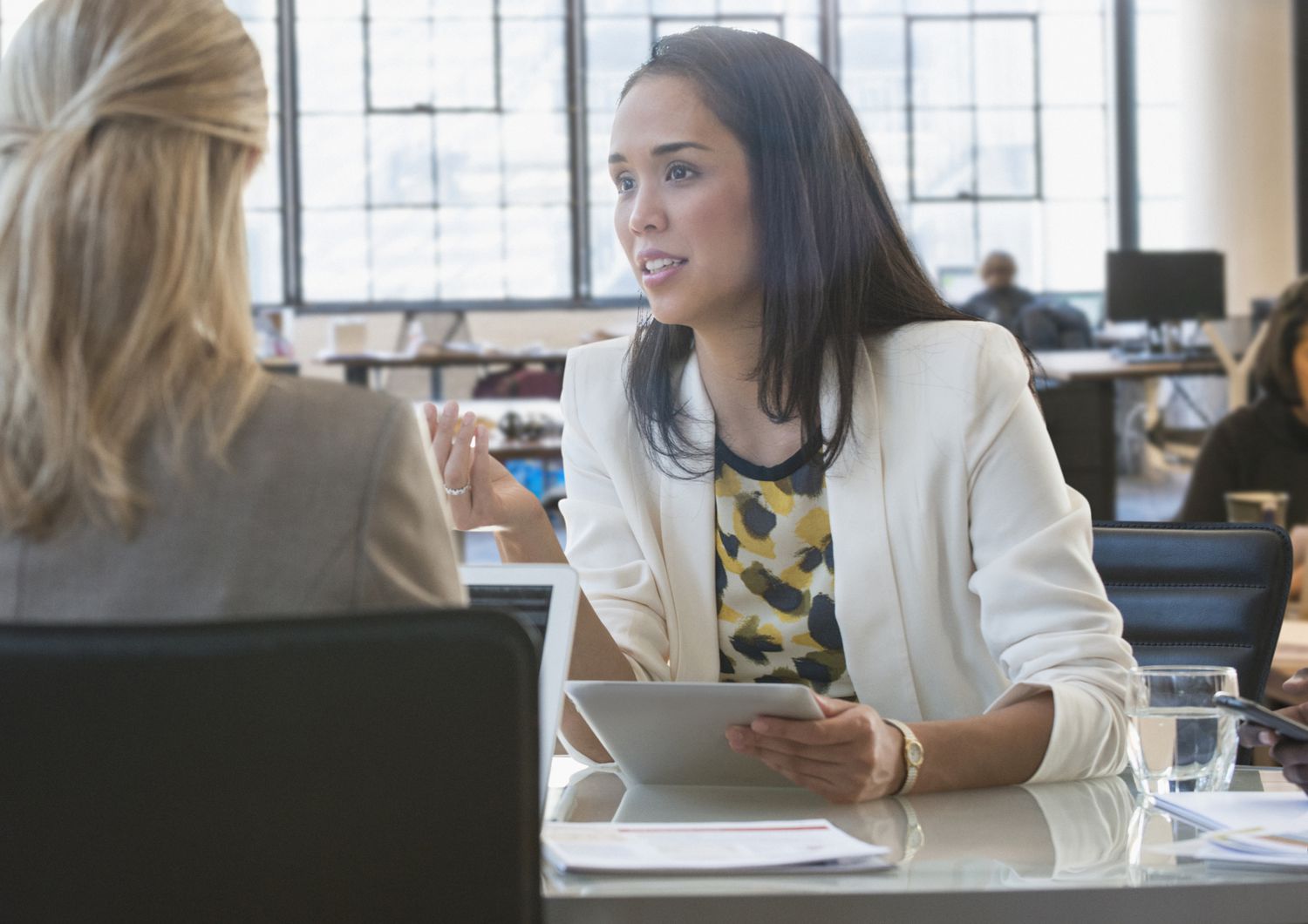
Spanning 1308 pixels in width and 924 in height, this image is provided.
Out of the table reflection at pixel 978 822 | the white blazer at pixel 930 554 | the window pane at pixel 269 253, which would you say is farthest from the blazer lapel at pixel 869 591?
the window pane at pixel 269 253

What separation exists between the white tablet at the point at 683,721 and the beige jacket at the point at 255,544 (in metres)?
A: 0.32

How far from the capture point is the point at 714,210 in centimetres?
161

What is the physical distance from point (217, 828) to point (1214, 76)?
9.93 m

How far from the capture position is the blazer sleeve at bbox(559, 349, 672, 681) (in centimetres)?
160

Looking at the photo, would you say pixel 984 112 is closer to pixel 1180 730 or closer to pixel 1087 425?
pixel 1087 425

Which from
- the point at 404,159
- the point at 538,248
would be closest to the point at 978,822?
the point at 538,248

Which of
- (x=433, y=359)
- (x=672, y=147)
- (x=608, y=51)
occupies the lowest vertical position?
(x=672, y=147)

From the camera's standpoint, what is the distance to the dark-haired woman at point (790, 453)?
1501 millimetres

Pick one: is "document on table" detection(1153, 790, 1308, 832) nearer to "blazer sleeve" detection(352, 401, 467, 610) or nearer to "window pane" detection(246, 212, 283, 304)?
"blazer sleeve" detection(352, 401, 467, 610)

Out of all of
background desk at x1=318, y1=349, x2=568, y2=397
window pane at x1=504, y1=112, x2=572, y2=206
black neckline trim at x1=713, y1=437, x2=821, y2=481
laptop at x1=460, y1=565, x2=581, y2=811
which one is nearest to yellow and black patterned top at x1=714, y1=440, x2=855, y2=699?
black neckline trim at x1=713, y1=437, x2=821, y2=481

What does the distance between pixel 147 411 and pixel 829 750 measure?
0.58 m

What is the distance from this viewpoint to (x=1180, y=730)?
119 cm

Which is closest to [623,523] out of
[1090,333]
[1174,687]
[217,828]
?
[1174,687]

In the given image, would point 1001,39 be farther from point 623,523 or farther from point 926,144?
point 623,523
